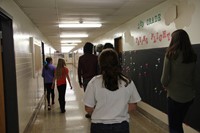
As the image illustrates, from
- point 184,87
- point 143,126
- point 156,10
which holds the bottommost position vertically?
point 143,126

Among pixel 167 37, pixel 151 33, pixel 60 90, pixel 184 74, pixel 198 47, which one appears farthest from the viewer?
pixel 60 90

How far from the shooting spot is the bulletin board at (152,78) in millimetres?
3206

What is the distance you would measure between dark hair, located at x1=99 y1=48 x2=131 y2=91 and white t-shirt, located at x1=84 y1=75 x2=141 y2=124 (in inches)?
1.4

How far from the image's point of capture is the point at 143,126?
4.33 metres

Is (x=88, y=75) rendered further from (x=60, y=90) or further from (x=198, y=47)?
(x=198, y=47)

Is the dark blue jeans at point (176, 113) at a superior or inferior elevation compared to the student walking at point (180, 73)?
inferior

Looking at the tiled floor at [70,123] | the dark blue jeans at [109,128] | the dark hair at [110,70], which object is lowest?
the tiled floor at [70,123]

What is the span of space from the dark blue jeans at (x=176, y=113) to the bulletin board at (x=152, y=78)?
0.55m

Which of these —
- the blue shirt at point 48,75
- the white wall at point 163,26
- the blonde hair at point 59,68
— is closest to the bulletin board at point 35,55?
the blue shirt at point 48,75

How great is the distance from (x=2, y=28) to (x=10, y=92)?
94 cm

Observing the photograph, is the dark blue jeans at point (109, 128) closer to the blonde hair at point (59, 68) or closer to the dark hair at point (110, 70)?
the dark hair at point (110, 70)

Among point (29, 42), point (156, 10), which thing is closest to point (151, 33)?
point (156, 10)

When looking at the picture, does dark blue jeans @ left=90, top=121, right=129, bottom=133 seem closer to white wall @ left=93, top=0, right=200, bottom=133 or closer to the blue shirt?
white wall @ left=93, top=0, right=200, bottom=133

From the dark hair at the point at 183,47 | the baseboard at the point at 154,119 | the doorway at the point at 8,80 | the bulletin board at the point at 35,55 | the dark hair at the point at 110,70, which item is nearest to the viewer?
the dark hair at the point at 110,70
